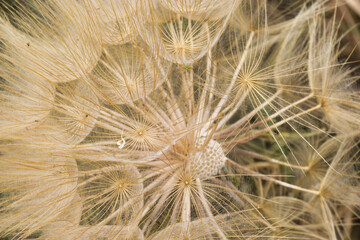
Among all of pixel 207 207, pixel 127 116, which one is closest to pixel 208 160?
pixel 207 207

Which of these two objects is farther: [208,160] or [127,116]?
[208,160]

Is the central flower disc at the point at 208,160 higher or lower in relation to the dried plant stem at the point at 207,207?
higher

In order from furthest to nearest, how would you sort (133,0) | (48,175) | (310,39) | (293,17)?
(293,17)
(310,39)
(133,0)
(48,175)

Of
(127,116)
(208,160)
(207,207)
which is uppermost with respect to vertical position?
(127,116)

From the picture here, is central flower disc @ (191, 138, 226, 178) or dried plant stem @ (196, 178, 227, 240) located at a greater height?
central flower disc @ (191, 138, 226, 178)

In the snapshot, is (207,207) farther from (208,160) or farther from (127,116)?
(127,116)

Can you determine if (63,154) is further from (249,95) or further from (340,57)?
(340,57)

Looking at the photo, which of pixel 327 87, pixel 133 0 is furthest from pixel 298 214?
pixel 133 0

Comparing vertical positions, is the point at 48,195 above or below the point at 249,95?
below
